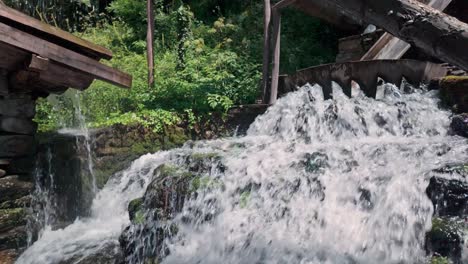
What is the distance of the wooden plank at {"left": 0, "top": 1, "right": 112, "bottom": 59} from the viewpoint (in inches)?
178

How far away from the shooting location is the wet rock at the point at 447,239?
11.8 ft

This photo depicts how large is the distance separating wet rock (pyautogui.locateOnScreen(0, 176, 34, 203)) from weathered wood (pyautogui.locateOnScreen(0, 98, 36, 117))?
0.77 m

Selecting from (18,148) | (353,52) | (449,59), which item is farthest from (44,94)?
(353,52)

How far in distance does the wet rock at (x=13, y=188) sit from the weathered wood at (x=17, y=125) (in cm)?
57

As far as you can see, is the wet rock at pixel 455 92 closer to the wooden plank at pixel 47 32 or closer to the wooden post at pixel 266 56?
the wooden post at pixel 266 56

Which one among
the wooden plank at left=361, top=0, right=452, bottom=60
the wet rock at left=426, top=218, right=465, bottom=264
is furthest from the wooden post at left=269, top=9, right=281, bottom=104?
the wet rock at left=426, top=218, right=465, bottom=264

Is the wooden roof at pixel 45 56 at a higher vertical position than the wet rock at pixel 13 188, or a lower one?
higher

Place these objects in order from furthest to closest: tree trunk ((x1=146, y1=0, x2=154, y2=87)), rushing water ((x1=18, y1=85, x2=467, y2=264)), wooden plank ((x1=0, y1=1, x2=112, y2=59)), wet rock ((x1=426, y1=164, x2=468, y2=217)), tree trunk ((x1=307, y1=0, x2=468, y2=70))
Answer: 1. tree trunk ((x1=146, y1=0, x2=154, y2=87))
2. wooden plank ((x1=0, y1=1, x2=112, y2=59))
3. rushing water ((x1=18, y1=85, x2=467, y2=264))
4. wet rock ((x1=426, y1=164, x2=468, y2=217))
5. tree trunk ((x1=307, y1=0, x2=468, y2=70))

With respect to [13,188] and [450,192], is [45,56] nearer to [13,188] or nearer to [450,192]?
[13,188]

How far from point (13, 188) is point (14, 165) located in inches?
10.9

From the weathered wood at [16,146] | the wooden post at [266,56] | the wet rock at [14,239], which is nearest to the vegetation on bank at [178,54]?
the wooden post at [266,56]

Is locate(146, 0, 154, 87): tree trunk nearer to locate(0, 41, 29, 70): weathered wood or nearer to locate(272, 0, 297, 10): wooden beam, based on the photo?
locate(272, 0, 297, 10): wooden beam

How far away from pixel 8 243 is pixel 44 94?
1.85 m

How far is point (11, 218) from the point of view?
18.3ft
